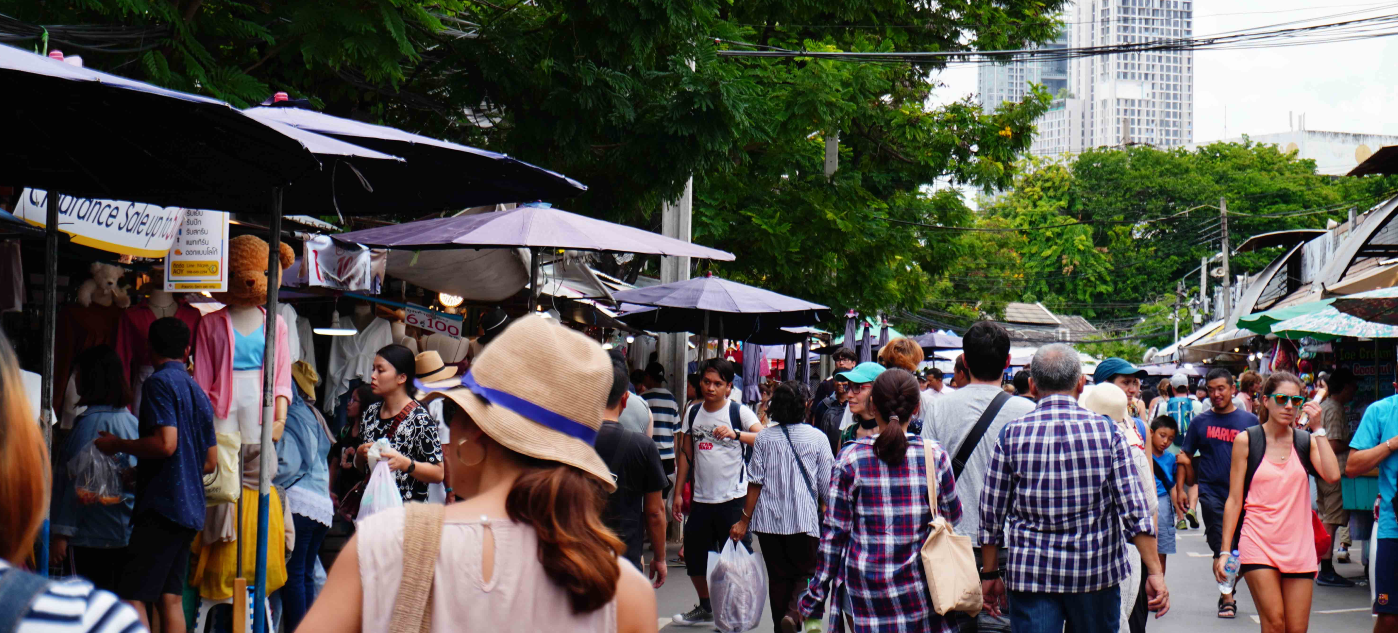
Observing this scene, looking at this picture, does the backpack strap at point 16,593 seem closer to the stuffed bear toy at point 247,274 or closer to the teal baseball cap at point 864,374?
the stuffed bear toy at point 247,274

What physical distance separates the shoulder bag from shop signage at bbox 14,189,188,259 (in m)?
4.13

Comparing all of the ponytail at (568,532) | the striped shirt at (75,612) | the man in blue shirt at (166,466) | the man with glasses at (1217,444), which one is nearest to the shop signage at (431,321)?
the man in blue shirt at (166,466)

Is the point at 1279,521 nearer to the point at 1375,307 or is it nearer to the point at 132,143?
the point at 1375,307

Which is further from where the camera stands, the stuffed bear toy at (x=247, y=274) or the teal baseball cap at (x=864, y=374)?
the teal baseball cap at (x=864, y=374)

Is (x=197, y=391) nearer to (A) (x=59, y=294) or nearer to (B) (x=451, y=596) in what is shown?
(A) (x=59, y=294)

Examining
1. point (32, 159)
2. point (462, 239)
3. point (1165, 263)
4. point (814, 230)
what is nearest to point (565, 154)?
point (462, 239)

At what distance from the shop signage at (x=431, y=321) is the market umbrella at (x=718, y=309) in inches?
60.5

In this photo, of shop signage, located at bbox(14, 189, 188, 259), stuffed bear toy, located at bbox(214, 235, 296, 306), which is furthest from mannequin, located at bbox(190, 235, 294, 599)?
shop signage, located at bbox(14, 189, 188, 259)

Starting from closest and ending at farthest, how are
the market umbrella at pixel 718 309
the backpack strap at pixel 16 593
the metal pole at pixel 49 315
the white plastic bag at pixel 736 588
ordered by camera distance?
the backpack strap at pixel 16 593 → the metal pole at pixel 49 315 → the white plastic bag at pixel 736 588 → the market umbrella at pixel 718 309

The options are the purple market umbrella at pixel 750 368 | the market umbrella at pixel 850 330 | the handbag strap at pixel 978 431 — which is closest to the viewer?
the handbag strap at pixel 978 431

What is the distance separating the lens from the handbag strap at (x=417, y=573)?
199cm

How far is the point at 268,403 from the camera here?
5328mm

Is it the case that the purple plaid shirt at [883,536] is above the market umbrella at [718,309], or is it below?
below

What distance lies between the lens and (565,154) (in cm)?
966
